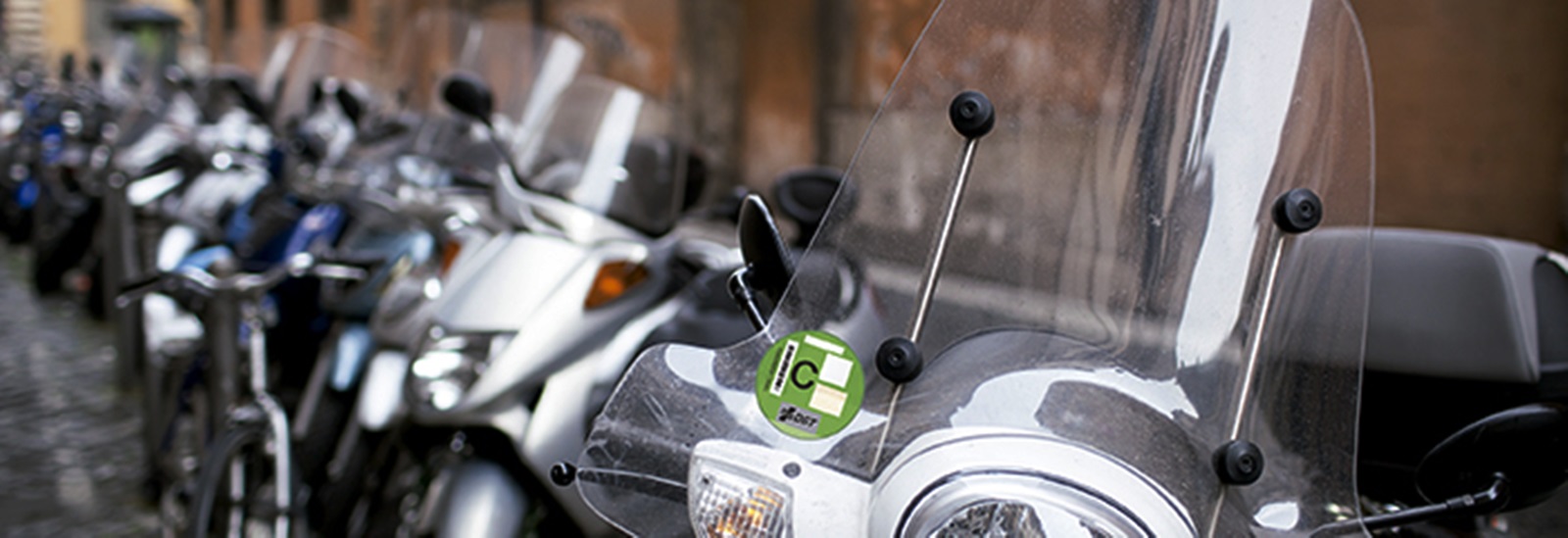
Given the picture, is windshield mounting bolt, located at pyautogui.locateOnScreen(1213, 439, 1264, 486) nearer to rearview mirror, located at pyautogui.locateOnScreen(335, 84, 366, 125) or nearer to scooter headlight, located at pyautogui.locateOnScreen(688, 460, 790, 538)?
scooter headlight, located at pyautogui.locateOnScreen(688, 460, 790, 538)

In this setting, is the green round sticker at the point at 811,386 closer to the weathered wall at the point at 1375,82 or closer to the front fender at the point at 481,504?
the weathered wall at the point at 1375,82

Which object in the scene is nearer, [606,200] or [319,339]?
[606,200]

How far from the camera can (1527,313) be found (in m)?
1.87

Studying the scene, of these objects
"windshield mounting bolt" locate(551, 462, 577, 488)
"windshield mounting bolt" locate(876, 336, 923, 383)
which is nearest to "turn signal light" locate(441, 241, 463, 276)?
"windshield mounting bolt" locate(551, 462, 577, 488)

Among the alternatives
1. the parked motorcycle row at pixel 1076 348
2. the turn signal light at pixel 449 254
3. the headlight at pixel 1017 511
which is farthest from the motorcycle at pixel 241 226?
the headlight at pixel 1017 511

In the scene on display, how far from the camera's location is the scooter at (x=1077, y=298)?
4.21 feet

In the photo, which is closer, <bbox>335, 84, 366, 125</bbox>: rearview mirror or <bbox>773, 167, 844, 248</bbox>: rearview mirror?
<bbox>773, 167, 844, 248</bbox>: rearview mirror

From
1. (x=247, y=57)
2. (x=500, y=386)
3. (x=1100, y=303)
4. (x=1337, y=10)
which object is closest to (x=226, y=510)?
(x=500, y=386)

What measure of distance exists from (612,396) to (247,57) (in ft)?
22.8

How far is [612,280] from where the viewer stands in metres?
2.42

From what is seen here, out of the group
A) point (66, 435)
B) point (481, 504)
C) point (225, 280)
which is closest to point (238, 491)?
point (225, 280)

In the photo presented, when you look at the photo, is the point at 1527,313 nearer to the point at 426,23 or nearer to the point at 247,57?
the point at 426,23

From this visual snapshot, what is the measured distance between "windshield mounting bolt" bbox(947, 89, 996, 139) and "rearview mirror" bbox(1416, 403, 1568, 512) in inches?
23.1

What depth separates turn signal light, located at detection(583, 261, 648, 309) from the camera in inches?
93.9
